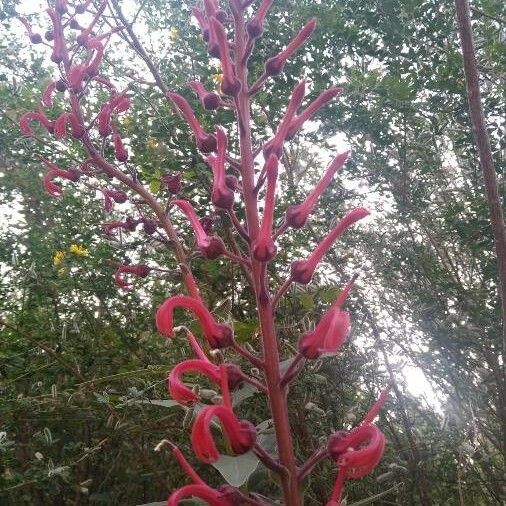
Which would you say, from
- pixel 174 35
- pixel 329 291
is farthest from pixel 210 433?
pixel 174 35

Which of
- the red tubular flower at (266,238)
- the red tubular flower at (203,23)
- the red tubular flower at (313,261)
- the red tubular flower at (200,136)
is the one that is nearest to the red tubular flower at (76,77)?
the red tubular flower at (203,23)

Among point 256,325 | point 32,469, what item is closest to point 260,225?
point 256,325

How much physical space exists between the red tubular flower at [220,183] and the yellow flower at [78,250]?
2192 millimetres

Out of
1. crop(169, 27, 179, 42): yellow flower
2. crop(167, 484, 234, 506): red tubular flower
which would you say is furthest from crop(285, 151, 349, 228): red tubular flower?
crop(169, 27, 179, 42): yellow flower

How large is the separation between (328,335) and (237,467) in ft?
1.07

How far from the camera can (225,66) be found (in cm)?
153

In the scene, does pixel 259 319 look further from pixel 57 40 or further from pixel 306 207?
pixel 57 40

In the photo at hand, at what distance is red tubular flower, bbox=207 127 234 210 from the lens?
1.37 metres

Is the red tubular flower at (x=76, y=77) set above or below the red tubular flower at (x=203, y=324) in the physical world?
above

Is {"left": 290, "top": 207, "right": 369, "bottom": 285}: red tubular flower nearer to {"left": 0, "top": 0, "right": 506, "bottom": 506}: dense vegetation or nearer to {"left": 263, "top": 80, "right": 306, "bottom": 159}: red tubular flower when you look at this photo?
{"left": 263, "top": 80, "right": 306, "bottom": 159}: red tubular flower

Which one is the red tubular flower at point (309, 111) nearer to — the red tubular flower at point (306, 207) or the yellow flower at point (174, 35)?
the red tubular flower at point (306, 207)

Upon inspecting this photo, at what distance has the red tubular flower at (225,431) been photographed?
1132mm

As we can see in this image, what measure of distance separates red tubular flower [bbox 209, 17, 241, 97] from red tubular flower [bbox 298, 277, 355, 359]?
2.00 ft

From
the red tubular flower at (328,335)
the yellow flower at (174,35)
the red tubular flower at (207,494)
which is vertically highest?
the yellow flower at (174,35)
